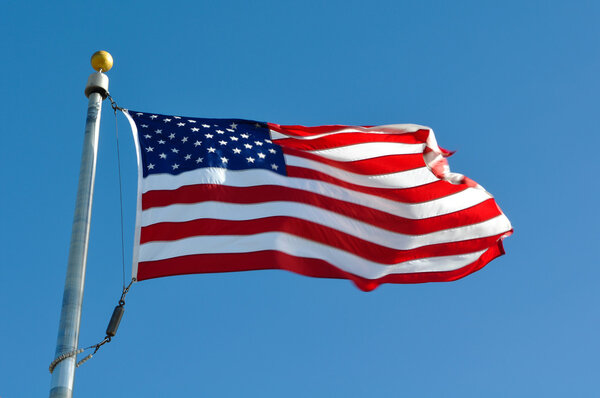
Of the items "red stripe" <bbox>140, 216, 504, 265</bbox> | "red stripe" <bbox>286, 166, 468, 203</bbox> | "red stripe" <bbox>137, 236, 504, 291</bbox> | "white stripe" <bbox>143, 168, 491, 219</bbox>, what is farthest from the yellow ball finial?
"red stripe" <bbox>286, 166, 468, 203</bbox>

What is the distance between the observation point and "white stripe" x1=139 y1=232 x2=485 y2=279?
12.4 metres

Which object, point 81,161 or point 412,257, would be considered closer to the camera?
point 81,161

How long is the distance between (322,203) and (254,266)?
216 cm

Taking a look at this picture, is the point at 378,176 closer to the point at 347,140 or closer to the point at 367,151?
the point at 367,151

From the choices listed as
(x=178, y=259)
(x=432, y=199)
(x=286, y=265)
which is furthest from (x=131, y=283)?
(x=432, y=199)

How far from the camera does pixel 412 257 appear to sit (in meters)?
15.0

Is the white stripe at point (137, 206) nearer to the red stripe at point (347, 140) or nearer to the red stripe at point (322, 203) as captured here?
the red stripe at point (322, 203)

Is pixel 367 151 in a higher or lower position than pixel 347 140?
lower

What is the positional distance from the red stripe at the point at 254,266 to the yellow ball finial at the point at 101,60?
122 inches

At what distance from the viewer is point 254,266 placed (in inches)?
504

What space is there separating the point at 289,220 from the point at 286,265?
89 cm

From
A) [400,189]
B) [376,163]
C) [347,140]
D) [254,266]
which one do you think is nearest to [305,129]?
[347,140]

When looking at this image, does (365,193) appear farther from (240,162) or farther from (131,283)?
(131,283)

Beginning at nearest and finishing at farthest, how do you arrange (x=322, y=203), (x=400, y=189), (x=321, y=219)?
(x=321, y=219), (x=322, y=203), (x=400, y=189)
